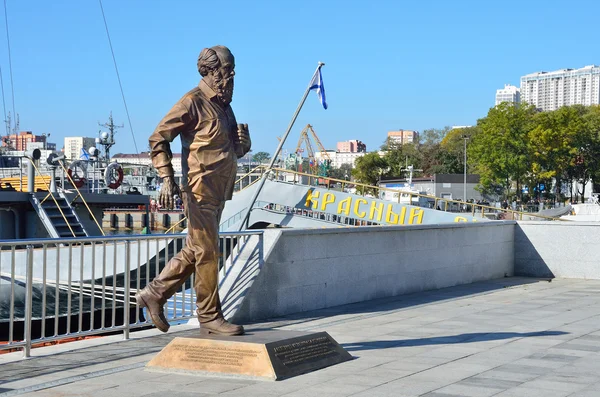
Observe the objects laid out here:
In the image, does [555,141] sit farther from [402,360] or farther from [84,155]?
[402,360]

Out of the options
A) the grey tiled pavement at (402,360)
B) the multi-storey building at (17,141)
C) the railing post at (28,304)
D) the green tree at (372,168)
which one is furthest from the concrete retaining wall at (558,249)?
the green tree at (372,168)

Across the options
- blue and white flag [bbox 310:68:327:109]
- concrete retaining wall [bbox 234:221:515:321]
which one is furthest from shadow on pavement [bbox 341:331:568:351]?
blue and white flag [bbox 310:68:327:109]

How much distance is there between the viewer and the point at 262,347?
6.36m

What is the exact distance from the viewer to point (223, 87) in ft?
22.7

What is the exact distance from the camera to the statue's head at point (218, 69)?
6.88 metres

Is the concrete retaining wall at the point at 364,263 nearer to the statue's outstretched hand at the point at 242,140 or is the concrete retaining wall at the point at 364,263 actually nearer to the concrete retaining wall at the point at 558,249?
the concrete retaining wall at the point at 558,249

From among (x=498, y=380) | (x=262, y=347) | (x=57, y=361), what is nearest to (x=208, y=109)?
(x=262, y=347)

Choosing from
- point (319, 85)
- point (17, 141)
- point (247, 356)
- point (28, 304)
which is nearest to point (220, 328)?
point (247, 356)

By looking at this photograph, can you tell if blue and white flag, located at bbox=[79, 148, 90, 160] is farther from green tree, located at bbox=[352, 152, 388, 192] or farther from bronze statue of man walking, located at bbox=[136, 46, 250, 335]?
green tree, located at bbox=[352, 152, 388, 192]

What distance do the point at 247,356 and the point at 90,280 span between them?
508 centimetres

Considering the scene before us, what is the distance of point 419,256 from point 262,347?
698 cm

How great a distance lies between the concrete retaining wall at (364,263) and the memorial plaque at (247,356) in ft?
9.04

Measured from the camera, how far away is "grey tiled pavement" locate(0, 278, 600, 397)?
597 cm

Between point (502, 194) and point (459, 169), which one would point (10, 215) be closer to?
point (502, 194)
